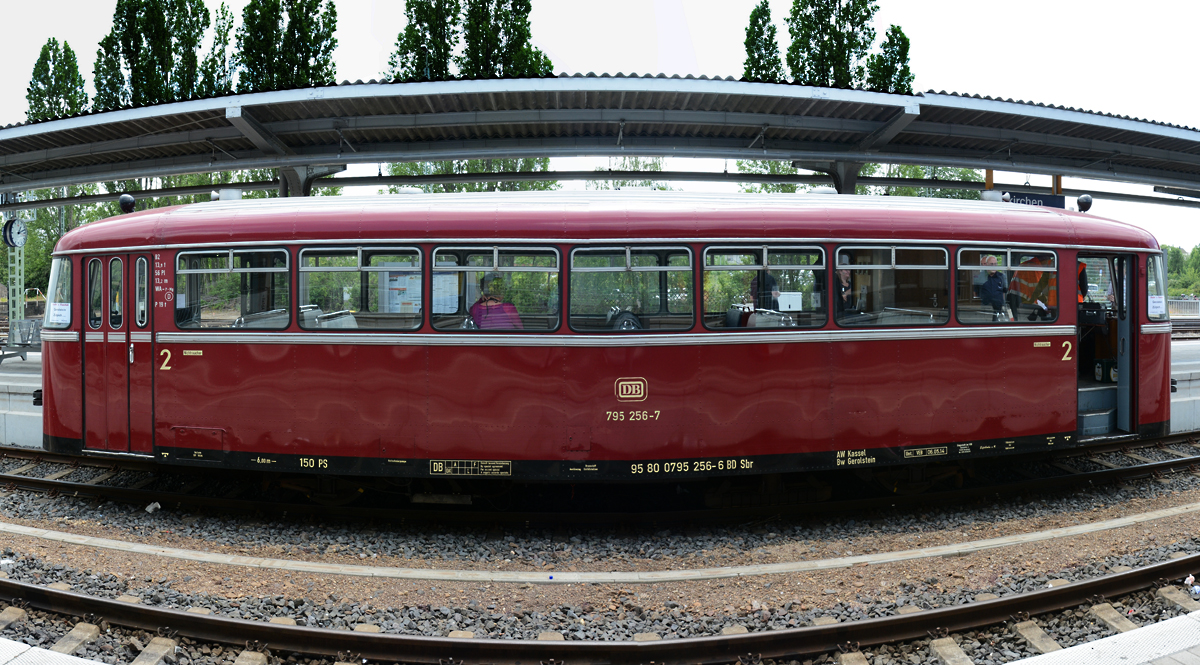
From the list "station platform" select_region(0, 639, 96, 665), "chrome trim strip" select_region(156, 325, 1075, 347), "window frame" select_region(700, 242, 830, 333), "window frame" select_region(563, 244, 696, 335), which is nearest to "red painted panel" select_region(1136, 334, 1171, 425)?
"chrome trim strip" select_region(156, 325, 1075, 347)

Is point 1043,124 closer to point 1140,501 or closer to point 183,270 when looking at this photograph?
point 1140,501

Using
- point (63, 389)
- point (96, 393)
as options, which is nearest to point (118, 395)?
point (96, 393)

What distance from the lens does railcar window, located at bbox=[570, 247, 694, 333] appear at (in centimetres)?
675

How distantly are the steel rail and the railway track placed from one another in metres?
2.44

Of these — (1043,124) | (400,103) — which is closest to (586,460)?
(400,103)

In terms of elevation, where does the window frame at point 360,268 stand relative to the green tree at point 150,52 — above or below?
below

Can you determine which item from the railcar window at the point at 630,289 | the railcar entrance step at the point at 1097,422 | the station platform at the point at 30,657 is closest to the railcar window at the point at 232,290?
the railcar window at the point at 630,289

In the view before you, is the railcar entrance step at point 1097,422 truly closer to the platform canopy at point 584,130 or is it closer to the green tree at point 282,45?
the platform canopy at point 584,130

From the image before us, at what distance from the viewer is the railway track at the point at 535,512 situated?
740 cm

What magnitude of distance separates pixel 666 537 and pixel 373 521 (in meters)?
3.15

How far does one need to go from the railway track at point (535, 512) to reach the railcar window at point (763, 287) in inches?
82.6

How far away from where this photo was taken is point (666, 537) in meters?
7.12

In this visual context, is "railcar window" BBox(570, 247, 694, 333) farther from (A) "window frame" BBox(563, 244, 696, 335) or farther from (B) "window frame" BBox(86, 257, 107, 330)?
(B) "window frame" BBox(86, 257, 107, 330)

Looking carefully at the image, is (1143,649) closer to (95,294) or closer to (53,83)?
(95,294)
